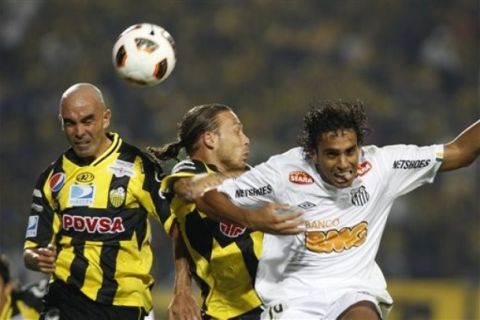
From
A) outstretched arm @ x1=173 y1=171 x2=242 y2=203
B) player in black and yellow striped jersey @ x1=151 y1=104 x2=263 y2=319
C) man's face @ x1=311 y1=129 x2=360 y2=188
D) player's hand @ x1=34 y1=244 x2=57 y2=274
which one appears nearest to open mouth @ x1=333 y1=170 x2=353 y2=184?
man's face @ x1=311 y1=129 x2=360 y2=188

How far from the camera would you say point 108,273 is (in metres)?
5.18

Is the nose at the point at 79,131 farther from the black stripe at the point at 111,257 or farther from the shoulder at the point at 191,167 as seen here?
the shoulder at the point at 191,167

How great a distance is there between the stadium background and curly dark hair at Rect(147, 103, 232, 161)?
6021mm

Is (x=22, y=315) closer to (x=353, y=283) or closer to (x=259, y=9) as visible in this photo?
(x=353, y=283)

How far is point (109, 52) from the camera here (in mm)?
14344

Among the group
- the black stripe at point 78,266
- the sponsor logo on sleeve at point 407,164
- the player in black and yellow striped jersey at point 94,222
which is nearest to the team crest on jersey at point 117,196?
the player in black and yellow striped jersey at point 94,222

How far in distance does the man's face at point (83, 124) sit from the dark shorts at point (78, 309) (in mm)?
695

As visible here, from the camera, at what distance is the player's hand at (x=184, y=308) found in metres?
5.12

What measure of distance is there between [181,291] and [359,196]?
1.06m

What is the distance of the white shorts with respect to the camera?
455 cm

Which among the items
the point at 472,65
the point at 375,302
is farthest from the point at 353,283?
the point at 472,65

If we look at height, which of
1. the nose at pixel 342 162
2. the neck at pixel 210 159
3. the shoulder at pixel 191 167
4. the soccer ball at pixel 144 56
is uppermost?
the soccer ball at pixel 144 56

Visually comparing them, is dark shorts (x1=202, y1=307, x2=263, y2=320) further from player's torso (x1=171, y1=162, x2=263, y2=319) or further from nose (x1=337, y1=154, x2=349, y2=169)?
nose (x1=337, y1=154, x2=349, y2=169)

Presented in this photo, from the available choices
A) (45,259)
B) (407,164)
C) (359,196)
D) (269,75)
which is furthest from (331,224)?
(269,75)
